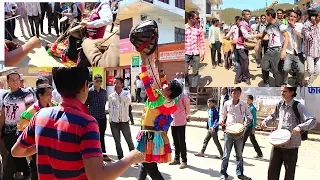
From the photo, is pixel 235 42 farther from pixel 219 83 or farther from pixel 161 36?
→ pixel 161 36

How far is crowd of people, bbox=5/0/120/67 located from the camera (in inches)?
133

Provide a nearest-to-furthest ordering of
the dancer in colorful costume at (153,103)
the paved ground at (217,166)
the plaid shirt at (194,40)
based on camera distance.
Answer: the dancer in colorful costume at (153,103) → the plaid shirt at (194,40) → the paved ground at (217,166)

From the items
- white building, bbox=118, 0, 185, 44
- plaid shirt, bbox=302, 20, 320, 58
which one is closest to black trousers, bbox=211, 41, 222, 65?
white building, bbox=118, 0, 185, 44

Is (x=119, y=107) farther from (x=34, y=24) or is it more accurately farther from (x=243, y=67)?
(x=243, y=67)

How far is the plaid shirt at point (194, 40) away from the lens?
352 cm

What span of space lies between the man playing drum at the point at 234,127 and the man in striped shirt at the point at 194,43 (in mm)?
583

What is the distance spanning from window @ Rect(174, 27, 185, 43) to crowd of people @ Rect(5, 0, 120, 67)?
55cm

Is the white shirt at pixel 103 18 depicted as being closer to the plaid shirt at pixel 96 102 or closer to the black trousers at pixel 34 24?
the black trousers at pixel 34 24

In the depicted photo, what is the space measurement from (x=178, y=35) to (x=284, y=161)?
1.52 metres

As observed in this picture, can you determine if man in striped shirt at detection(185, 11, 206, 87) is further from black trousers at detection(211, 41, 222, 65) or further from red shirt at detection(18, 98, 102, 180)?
red shirt at detection(18, 98, 102, 180)

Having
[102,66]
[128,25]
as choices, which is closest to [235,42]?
[128,25]

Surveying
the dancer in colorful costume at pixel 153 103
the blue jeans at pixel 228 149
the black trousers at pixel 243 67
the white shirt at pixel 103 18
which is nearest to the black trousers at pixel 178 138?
the blue jeans at pixel 228 149

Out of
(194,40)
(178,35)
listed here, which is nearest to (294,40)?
(194,40)

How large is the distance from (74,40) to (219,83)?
55.4 inches
